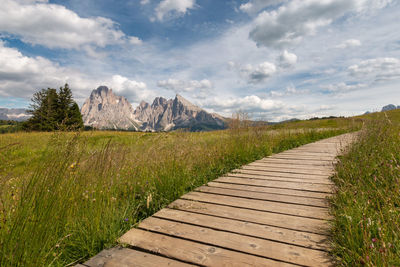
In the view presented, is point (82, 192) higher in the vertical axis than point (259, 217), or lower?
higher

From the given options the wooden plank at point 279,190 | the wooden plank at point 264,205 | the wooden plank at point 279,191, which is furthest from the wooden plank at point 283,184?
the wooden plank at point 264,205

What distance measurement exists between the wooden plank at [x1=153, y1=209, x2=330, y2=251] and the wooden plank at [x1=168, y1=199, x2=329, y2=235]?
3.0 inches

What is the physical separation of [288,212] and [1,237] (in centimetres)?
239

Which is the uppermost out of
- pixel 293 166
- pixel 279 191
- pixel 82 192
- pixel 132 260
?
pixel 82 192

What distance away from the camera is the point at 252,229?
77.1 inches

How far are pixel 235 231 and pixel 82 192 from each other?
142 cm

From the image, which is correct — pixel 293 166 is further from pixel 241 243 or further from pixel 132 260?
pixel 132 260

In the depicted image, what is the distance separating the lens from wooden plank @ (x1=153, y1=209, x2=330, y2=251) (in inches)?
68.3

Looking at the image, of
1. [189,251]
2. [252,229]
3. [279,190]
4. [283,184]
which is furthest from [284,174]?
[189,251]

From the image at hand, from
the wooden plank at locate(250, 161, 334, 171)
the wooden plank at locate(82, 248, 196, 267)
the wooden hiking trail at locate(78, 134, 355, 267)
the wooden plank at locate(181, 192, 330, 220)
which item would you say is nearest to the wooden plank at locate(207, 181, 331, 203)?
the wooden hiking trail at locate(78, 134, 355, 267)

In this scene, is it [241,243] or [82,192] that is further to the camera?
[82,192]

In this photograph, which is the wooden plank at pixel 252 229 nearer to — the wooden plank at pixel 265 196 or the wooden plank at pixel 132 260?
the wooden plank at pixel 132 260

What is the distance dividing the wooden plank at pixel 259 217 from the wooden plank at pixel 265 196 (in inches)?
17.1

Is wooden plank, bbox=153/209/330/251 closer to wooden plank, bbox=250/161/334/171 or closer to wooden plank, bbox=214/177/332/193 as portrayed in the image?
wooden plank, bbox=214/177/332/193
